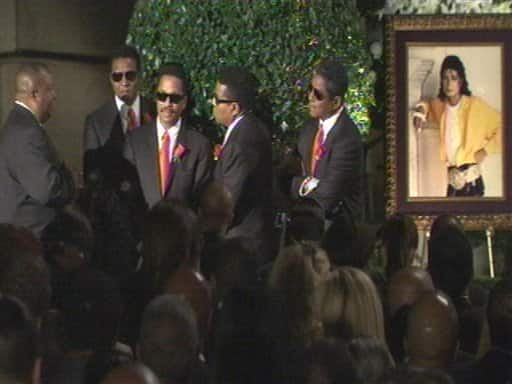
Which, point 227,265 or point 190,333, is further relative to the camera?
point 227,265

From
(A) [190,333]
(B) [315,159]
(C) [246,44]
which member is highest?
(C) [246,44]

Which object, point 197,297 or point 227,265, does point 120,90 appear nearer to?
point 227,265

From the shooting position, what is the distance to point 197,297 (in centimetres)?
370

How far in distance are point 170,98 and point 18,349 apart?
451cm

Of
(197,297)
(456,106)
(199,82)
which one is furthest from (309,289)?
(456,106)

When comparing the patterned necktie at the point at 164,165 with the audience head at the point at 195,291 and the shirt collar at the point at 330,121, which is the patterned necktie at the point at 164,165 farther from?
the audience head at the point at 195,291

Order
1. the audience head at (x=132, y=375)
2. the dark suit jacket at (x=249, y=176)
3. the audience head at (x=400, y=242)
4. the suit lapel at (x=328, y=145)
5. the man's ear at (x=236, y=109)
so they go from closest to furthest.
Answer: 1. the audience head at (x=132, y=375)
2. the audience head at (x=400, y=242)
3. the dark suit jacket at (x=249, y=176)
4. the man's ear at (x=236, y=109)
5. the suit lapel at (x=328, y=145)

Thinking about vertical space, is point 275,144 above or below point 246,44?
below

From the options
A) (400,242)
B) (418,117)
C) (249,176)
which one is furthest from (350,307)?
(418,117)

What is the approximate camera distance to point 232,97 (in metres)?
7.67

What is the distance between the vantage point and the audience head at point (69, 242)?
4422 millimetres

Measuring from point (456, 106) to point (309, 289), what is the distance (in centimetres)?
673

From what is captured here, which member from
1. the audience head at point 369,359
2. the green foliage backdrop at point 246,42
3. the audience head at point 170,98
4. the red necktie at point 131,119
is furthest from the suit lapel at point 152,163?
the audience head at point 369,359

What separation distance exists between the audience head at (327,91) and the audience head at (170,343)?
16.1 ft
